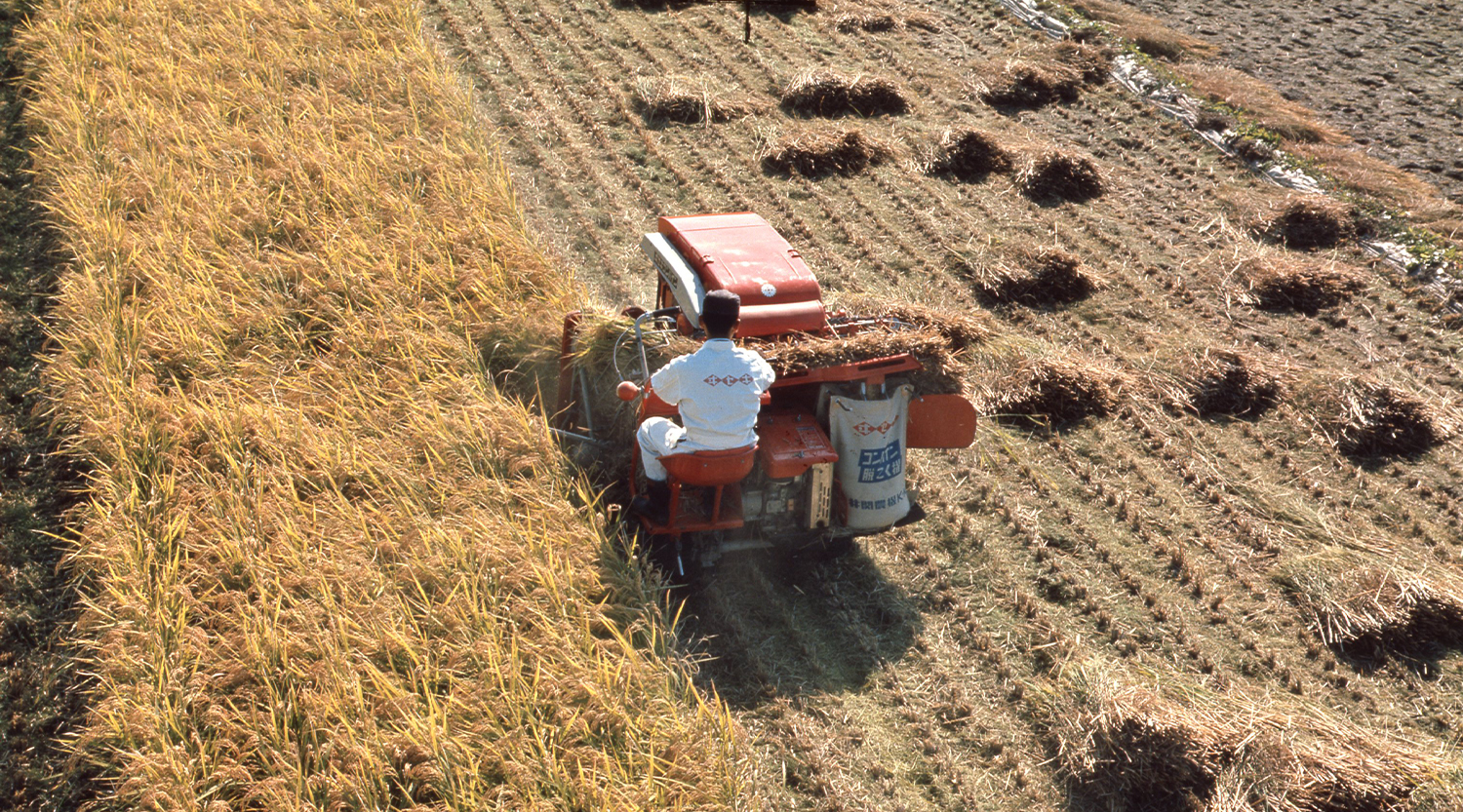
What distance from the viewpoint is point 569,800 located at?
4148 millimetres

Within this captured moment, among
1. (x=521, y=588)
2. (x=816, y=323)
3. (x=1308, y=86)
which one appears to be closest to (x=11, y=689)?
(x=521, y=588)

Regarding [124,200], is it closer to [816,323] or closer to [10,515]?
[10,515]

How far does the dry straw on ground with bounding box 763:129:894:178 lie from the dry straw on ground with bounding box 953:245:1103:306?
6.44 ft

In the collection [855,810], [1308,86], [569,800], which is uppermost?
[569,800]

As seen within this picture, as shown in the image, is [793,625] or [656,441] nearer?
[656,441]

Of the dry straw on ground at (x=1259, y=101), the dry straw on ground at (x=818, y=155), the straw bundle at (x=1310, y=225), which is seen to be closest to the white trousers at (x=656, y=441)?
the dry straw on ground at (x=818, y=155)

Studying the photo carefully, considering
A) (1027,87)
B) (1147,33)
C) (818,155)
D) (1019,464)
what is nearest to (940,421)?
(1019,464)

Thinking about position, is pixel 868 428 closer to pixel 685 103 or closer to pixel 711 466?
pixel 711 466

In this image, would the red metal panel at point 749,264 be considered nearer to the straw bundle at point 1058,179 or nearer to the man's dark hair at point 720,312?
the man's dark hair at point 720,312

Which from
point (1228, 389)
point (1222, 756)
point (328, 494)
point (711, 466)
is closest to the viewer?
point (1222, 756)

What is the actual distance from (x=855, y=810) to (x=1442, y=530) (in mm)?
3942

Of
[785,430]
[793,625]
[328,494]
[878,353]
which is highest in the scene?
[878,353]

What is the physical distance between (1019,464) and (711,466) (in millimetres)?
2400

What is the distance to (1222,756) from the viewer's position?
4598 mm
